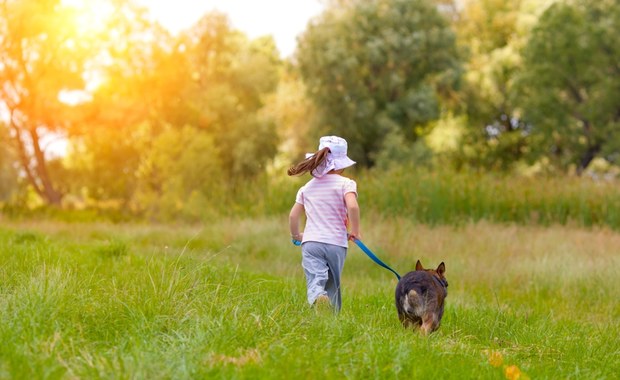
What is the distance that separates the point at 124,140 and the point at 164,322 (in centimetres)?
3816

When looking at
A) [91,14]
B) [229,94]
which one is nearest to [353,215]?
[91,14]

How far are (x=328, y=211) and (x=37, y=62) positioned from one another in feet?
104

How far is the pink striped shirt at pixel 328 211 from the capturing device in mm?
7160

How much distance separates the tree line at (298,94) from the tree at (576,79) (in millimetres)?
80

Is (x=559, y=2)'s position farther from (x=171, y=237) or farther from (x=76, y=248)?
(x=76, y=248)

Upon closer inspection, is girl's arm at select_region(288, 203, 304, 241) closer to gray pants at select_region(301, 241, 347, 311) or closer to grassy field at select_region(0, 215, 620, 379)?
gray pants at select_region(301, 241, 347, 311)

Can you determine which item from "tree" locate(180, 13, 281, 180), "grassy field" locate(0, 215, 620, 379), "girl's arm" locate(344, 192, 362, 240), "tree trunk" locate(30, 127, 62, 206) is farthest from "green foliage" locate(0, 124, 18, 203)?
"girl's arm" locate(344, 192, 362, 240)

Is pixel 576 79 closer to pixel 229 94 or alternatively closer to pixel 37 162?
pixel 229 94

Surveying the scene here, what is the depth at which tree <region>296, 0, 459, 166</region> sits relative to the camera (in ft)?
128

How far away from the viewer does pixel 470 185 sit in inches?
779

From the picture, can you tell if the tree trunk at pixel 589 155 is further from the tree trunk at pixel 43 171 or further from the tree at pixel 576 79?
the tree trunk at pixel 43 171

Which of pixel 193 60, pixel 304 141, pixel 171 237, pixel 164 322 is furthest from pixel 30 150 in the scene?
pixel 164 322

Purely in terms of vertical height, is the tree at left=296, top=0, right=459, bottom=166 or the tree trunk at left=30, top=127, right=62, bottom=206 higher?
the tree at left=296, top=0, right=459, bottom=166

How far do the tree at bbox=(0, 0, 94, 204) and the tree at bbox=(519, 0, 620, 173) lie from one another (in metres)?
21.8
